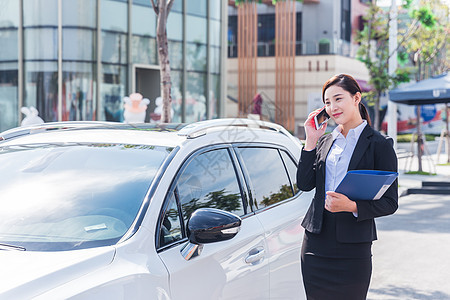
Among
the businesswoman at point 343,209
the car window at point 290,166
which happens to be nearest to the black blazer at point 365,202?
the businesswoman at point 343,209

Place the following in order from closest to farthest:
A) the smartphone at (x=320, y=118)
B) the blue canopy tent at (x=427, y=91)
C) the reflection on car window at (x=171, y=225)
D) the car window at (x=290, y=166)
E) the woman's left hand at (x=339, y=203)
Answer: the reflection on car window at (x=171, y=225) → the woman's left hand at (x=339, y=203) → the smartphone at (x=320, y=118) → the car window at (x=290, y=166) → the blue canopy tent at (x=427, y=91)

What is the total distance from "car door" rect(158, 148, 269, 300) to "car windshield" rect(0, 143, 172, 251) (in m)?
0.19

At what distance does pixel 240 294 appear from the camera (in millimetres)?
3639

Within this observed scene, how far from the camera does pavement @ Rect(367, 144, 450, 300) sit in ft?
23.3

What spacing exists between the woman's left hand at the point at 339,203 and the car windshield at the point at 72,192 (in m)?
0.88

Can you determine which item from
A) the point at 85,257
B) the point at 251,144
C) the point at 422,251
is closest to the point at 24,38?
the point at 422,251

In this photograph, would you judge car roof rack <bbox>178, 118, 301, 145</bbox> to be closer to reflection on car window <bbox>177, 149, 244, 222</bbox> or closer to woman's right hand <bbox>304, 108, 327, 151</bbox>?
reflection on car window <bbox>177, 149, 244, 222</bbox>

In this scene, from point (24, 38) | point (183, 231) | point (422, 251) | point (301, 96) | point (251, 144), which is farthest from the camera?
point (301, 96)

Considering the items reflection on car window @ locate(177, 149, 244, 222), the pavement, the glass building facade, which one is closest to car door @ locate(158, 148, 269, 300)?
reflection on car window @ locate(177, 149, 244, 222)

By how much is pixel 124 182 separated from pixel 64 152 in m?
0.51

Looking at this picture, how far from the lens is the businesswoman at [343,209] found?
11.6ft

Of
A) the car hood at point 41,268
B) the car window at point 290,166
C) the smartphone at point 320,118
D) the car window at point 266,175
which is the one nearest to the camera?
the car hood at point 41,268

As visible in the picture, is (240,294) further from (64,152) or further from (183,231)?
(64,152)

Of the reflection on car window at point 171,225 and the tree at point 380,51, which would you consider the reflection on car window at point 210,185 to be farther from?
the tree at point 380,51
